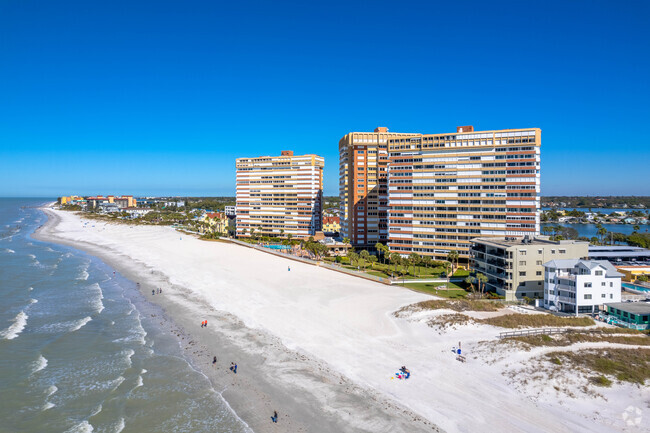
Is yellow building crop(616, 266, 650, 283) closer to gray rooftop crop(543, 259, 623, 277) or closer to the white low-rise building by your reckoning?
the white low-rise building

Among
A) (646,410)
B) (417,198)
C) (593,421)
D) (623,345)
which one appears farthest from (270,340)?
(417,198)

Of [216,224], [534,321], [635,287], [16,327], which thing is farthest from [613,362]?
[216,224]

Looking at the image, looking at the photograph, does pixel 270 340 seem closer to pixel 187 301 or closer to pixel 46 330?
pixel 187 301

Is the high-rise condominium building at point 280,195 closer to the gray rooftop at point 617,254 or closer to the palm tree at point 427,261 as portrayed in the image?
the palm tree at point 427,261

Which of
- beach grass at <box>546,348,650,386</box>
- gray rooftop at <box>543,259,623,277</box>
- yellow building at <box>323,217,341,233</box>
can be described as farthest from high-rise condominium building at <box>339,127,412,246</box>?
beach grass at <box>546,348,650,386</box>

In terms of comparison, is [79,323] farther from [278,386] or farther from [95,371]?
[278,386]

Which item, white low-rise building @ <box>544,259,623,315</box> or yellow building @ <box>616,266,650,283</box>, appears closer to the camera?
white low-rise building @ <box>544,259,623,315</box>
